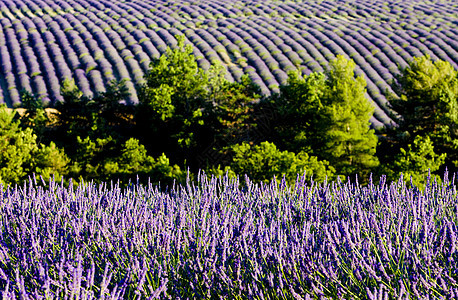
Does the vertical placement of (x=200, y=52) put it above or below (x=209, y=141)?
above

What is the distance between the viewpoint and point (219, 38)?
29297 mm

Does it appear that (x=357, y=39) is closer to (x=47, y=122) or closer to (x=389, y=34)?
(x=389, y=34)

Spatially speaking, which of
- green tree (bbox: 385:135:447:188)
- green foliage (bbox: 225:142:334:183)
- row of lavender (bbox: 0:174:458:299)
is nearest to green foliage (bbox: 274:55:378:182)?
green tree (bbox: 385:135:447:188)

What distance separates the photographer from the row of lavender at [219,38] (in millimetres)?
23578

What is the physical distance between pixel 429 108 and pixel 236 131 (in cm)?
542

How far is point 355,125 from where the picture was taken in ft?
36.4

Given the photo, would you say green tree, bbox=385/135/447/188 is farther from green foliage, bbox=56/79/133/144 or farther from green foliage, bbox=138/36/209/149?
green foliage, bbox=56/79/133/144

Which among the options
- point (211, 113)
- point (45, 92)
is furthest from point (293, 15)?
point (211, 113)

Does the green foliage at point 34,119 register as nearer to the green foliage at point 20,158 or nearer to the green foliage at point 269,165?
the green foliage at point 20,158

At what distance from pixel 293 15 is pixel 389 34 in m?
9.17

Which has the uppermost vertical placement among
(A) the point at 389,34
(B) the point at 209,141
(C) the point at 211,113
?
(A) the point at 389,34

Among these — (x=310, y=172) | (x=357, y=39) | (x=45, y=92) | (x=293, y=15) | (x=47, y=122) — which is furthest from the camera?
(x=293, y=15)

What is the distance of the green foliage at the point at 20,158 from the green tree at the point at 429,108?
8.13 metres

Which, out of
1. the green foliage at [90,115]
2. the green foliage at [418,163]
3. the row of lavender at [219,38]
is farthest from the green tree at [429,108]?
the green foliage at [90,115]
